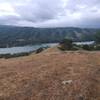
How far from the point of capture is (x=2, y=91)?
445 inches

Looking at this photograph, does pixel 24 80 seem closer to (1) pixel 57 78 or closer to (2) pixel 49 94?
(1) pixel 57 78

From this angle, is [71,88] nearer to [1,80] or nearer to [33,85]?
[33,85]

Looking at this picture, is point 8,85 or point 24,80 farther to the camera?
point 24,80

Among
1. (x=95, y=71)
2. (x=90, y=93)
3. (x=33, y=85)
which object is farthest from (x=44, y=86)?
(x=95, y=71)

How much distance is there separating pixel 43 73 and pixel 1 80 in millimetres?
2704

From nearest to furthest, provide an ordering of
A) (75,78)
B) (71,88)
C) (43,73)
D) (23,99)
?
(23,99) < (71,88) < (75,78) < (43,73)

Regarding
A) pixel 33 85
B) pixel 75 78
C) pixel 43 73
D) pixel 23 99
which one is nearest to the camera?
pixel 23 99

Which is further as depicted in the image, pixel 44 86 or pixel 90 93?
pixel 44 86

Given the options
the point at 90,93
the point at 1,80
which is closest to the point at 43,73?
the point at 1,80

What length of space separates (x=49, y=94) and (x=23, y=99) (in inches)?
46.8

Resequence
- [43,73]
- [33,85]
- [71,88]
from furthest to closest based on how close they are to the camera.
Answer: [43,73] → [33,85] → [71,88]

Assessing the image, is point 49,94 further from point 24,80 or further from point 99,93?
point 24,80

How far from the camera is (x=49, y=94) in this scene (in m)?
10.5

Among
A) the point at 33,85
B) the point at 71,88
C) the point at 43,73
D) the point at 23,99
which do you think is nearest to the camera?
the point at 23,99
